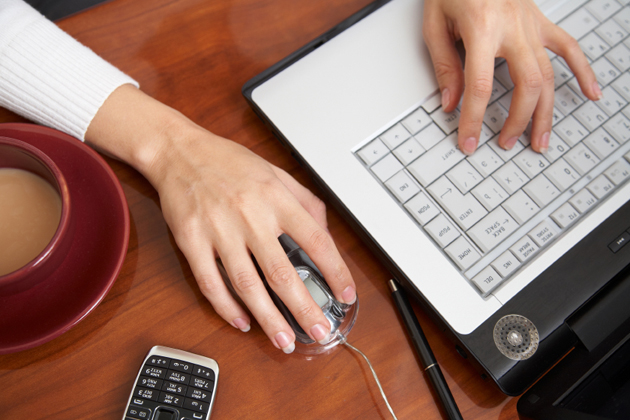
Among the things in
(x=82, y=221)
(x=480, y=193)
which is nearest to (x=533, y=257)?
(x=480, y=193)

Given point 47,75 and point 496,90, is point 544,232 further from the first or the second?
point 47,75

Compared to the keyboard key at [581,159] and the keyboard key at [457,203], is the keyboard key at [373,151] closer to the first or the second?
the keyboard key at [457,203]

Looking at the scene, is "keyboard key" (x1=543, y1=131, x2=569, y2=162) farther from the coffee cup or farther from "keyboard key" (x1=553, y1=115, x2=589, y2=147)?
the coffee cup

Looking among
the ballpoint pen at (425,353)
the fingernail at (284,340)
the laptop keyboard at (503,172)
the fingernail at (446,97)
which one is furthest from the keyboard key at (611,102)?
the fingernail at (284,340)

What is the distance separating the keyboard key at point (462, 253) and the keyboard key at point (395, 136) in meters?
0.13

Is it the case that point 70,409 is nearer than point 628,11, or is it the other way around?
point 70,409

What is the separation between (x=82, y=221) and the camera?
422 mm

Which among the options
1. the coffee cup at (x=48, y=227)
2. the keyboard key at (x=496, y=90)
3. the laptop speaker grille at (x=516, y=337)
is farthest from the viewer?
the keyboard key at (x=496, y=90)

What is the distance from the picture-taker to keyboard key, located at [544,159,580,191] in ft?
1.63

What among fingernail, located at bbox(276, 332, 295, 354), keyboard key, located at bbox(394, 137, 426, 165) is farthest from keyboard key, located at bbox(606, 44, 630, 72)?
fingernail, located at bbox(276, 332, 295, 354)

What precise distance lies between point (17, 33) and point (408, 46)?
0.46 metres

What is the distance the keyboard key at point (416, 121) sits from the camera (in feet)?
1.62

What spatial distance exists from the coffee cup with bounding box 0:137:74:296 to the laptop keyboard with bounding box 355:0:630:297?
11.8 inches

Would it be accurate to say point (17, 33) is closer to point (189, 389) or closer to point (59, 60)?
point (59, 60)
